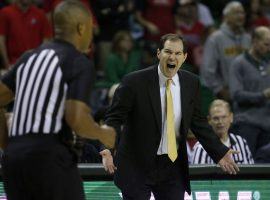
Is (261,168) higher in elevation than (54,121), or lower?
lower

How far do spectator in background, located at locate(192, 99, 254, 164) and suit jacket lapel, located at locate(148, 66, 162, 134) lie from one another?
5.32 ft

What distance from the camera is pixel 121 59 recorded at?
32.3 ft

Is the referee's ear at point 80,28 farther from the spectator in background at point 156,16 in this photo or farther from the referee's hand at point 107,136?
the spectator in background at point 156,16

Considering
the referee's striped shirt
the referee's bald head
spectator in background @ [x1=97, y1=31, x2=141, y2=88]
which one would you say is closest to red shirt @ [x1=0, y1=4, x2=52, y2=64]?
spectator in background @ [x1=97, y1=31, x2=141, y2=88]

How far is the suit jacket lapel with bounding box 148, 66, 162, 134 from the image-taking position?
5223 mm

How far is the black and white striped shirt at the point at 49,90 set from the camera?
3.85 m

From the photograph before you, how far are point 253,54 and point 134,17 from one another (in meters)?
2.84

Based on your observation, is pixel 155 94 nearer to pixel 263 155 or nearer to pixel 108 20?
pixel 263 155

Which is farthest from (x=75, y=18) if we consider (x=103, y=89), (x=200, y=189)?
(x=103, y=89)

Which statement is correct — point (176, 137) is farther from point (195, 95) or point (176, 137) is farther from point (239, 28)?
point (239, 28)

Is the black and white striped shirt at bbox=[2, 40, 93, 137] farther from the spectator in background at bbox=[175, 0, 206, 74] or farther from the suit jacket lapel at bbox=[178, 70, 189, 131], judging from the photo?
the spectator in background at bbox=[175, 0, 206, 74]

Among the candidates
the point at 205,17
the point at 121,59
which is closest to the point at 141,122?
the point at 121,59

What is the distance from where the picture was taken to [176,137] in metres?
5.29

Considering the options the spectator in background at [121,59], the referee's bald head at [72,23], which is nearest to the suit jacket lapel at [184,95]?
the referee's bald head at [72,23]
